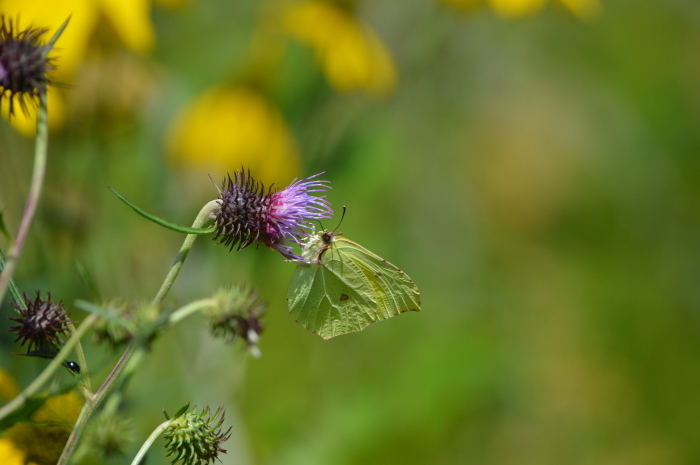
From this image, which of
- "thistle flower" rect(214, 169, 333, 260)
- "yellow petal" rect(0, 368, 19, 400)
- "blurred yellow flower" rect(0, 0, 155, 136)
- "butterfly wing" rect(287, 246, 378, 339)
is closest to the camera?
"thistle flower" rect(214, 169, 333, 260)

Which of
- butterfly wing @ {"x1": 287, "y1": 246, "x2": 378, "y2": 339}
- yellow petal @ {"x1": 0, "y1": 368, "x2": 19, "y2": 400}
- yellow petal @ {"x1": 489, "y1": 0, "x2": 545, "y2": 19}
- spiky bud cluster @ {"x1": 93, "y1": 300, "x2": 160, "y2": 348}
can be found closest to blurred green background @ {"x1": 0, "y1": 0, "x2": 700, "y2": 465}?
yellow petal @ {"x1": 489, "y1": 0, "x2": 545, "y2": 19}

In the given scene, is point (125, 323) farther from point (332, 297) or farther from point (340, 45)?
point (340, 45)

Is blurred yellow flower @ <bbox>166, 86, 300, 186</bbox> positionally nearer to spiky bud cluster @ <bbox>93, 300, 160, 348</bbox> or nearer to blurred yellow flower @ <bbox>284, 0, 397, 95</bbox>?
blurred yellow flower @ <bbox>284, 0, 397, 95</bbox>

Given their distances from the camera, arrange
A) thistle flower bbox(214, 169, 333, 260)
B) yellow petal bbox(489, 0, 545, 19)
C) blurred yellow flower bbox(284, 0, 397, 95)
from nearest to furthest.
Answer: thistle flower bbox(214, 169, 333, 260) → yellow petal bbox(489, 0, 545, 19) → blurred yellow flower bbox(284, 0, 397, 95)

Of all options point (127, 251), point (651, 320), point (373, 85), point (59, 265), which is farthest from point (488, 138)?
point (59, 265)

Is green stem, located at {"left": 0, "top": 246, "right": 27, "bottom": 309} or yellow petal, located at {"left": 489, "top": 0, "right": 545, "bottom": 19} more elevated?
yellow petal, located at {"left": 489, "top": 0, "right": 545, "bottom": 19}

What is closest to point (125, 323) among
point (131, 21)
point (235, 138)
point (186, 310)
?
point (186, 310)

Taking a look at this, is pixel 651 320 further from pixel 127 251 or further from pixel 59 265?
pixel 59 265

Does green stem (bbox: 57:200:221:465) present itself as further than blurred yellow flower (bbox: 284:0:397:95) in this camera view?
No
